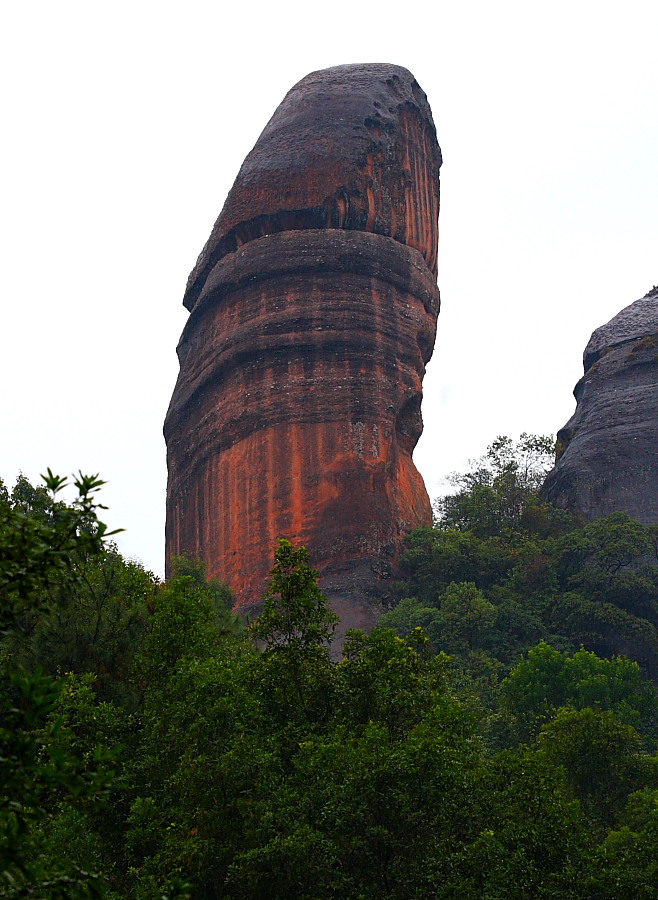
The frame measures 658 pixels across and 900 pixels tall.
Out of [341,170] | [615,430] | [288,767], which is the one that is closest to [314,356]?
[341,170]

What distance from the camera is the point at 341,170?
37719mm

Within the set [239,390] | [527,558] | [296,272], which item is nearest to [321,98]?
[296,272]

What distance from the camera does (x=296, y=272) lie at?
3694 centimetres

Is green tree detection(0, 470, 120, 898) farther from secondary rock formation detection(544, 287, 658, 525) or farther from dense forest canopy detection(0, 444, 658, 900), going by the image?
secondary rock formation detection(544, 287, 658, 525)

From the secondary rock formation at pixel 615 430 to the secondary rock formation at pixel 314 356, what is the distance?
19.0 ft

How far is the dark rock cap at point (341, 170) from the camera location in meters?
37.6

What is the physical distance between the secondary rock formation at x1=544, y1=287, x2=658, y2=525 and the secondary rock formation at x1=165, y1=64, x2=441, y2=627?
579 cm

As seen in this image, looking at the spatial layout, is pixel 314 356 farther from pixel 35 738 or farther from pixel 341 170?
pixel 35 738

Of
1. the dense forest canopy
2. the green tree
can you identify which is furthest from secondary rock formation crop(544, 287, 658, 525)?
the green tree

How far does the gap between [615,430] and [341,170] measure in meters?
12.5

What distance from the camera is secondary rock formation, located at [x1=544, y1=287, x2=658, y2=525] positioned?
39.4m

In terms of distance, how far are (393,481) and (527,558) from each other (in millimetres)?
4535

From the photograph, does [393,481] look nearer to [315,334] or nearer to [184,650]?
[315,334]

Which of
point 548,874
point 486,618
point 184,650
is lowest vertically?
point 548,874
